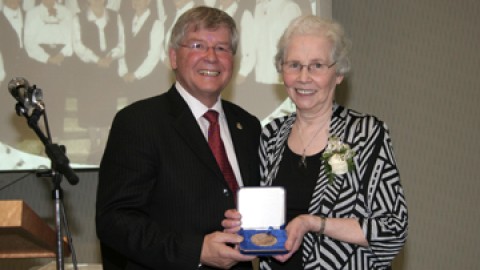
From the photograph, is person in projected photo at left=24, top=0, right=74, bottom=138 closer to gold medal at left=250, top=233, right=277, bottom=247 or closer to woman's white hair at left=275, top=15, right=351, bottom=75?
woman's white hair at left=275, top=15, right=351, bottom=75

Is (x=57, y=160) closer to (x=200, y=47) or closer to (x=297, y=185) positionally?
(x=200, y=47)

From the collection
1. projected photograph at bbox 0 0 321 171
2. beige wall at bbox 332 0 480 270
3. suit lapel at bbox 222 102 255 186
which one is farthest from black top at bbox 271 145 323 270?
beige wall at bbox 332 0 480 270

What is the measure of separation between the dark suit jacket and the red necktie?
0.28 feet

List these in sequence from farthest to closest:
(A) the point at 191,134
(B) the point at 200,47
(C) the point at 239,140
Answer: (C) the point at 239,140 < (B) the point at 200,47 < (A) the point at 191,134

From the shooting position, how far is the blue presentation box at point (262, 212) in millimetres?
2287

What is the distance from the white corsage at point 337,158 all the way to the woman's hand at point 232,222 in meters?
0.40

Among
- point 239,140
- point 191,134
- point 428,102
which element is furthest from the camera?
point 428,102

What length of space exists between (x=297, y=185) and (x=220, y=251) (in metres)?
0.48

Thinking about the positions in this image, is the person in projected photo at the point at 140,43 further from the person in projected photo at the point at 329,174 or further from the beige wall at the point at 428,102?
the person in projected photo at the point at 329,174

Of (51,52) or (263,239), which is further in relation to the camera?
(51,52)

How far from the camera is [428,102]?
14.8 feet

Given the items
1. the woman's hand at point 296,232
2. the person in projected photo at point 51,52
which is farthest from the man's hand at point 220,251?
the person in projected photo at point 51,52

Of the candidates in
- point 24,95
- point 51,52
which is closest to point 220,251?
point 24,95

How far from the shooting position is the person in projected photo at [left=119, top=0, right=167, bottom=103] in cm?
415
